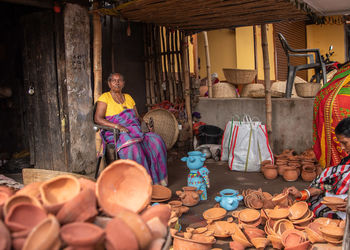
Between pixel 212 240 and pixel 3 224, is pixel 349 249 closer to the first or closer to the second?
pixel 212 240

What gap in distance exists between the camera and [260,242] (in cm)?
259

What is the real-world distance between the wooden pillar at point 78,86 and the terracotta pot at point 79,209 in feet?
10.8

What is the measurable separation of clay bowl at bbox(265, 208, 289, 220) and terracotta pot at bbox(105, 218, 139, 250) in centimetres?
189

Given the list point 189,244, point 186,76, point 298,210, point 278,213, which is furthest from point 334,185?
point 186,76

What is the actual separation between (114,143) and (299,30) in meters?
9.54

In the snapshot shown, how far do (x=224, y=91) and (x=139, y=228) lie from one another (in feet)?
20.5

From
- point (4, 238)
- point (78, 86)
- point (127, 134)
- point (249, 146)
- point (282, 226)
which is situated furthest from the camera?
point (249, 146)

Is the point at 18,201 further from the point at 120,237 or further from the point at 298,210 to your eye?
the point at 298,210

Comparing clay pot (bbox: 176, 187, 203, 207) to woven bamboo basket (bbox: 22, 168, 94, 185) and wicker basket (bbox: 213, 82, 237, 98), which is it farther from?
wicker basket (bbox: 213, 82, 237, 98)

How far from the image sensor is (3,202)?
1.33 m

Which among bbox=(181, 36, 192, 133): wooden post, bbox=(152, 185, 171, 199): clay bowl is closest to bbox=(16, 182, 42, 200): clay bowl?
bbox=(152, 185, 171, 199): clay bowl

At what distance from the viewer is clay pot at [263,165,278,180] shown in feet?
15.9

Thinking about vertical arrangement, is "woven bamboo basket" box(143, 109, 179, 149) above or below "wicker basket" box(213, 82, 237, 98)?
below

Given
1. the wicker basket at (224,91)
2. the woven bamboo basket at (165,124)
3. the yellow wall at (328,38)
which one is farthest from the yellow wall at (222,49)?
the woven bamboo basket at (165,124)
